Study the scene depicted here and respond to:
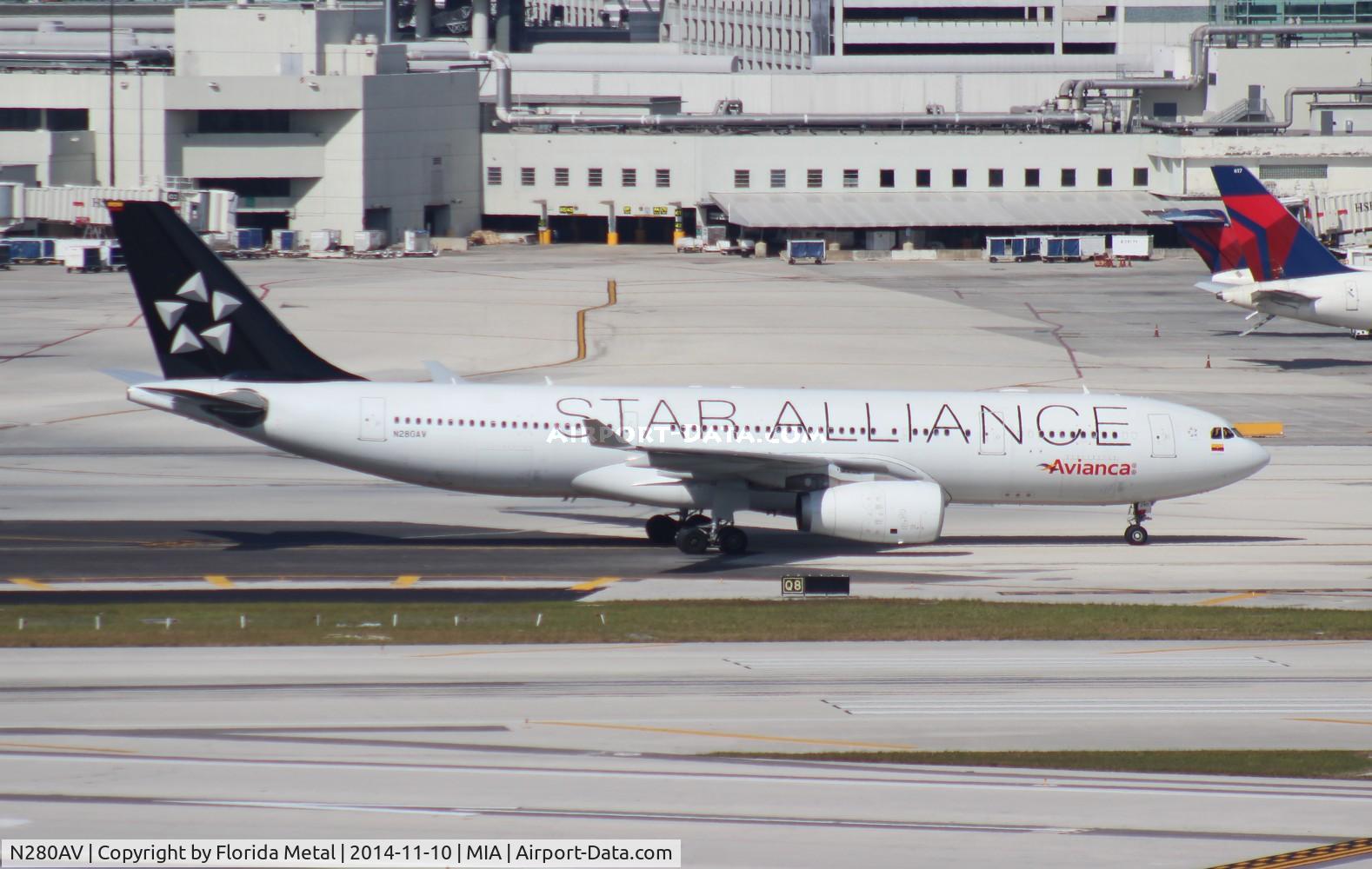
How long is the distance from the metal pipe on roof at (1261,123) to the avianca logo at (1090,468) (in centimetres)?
9518

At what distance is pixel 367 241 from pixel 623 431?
274ft

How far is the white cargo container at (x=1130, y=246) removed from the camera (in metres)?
122

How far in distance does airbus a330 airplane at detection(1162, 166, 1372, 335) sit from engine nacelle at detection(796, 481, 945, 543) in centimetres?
4031

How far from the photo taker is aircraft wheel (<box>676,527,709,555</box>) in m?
38.5

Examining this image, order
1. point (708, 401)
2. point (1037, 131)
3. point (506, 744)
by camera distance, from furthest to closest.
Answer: point (1037, 131) → point (708, 401) → point (506, 744)

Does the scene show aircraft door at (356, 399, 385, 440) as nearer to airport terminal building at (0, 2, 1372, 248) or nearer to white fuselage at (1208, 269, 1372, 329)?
white fuselage at (1208, 269, 1372, 329)

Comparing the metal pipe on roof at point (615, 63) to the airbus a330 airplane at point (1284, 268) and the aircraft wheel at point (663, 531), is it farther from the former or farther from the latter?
the aircraft wheel at point (663, 531)

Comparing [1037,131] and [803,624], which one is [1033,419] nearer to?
[803,624]

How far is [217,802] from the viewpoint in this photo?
19562 mm

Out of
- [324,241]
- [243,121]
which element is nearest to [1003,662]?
[324,241]

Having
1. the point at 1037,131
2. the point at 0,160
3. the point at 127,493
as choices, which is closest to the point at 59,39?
the point at 0,160

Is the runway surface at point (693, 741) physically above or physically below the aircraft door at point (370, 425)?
below

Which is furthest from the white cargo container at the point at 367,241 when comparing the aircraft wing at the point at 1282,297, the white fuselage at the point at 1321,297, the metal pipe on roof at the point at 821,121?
the aircraft wing at the point at 1282,297

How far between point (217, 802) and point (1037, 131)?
398 feet
